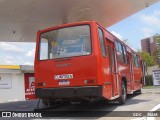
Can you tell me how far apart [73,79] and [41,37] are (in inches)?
87.9

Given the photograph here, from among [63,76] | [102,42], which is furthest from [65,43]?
[102,42]

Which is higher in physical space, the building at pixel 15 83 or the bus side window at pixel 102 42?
the bus side window at pixel 102 42

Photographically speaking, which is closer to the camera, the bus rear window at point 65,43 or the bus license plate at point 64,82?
the bus license plate at point 64,82

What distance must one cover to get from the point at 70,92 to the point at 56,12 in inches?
386

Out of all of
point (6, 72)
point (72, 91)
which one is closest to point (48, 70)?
point (72, 91)

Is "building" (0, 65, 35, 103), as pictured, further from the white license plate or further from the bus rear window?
the white license plate

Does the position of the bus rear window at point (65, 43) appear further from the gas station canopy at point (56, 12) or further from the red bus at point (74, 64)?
the gas station canopy at point (56, 12)

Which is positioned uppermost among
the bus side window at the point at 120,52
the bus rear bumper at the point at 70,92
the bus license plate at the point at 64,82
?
the bus side window at the point at 120,52

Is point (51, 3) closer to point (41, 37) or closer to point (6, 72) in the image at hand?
point (41, 37)

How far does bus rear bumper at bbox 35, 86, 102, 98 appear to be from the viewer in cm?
963

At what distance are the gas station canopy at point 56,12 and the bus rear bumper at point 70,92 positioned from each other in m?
7.06

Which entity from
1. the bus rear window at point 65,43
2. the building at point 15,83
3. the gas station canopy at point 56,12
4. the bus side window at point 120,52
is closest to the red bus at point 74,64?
the bus rear window at point 65,43

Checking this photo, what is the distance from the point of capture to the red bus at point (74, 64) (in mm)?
9844

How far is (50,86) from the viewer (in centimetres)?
1039
